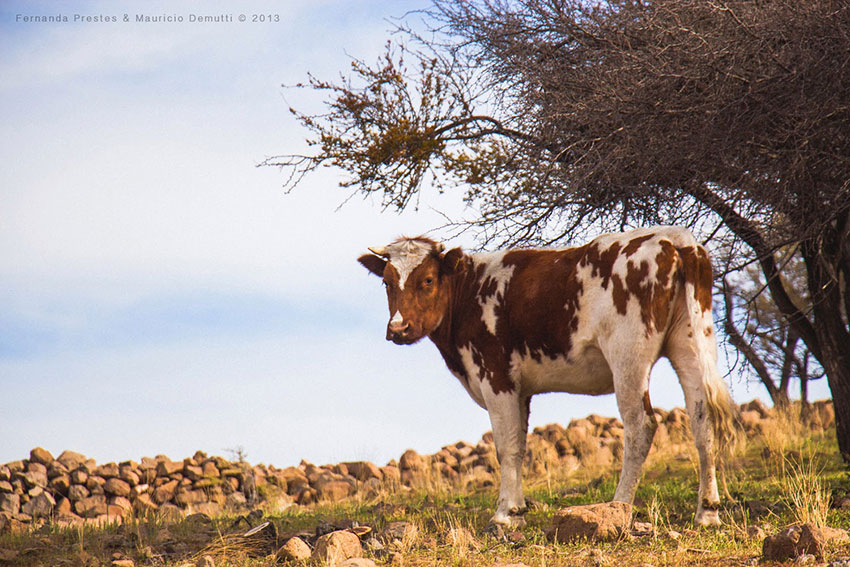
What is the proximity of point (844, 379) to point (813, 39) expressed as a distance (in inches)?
200

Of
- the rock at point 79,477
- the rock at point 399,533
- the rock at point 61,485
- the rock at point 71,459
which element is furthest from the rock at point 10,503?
the rock at point 399,533

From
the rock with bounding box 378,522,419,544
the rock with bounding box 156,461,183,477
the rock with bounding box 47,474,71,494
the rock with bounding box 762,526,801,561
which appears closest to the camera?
the rock with bounding box 762,526,801,561

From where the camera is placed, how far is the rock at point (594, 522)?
273 inches

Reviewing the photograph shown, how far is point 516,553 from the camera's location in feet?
22.5

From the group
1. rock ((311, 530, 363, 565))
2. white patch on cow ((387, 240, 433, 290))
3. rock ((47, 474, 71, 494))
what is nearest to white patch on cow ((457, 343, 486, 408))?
white patch on cow ((387, 240, 433, 290))

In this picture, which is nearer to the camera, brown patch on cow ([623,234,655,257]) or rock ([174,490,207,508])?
brown patch on cow ([623,234,655,257])

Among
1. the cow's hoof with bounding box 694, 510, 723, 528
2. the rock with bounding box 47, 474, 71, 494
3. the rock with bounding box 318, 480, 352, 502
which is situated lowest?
the cow's hoof with bounding box 694, 510, 723, 528

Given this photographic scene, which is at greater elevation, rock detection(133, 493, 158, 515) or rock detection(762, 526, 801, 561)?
rock detection(133, 493, 158, 515)

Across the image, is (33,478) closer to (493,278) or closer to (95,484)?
(95,484)

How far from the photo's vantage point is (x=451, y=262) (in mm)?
9141

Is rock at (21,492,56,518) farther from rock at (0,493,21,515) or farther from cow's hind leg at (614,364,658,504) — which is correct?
cow's hind leg at (614,364,658,504)

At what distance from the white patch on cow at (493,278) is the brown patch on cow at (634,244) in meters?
1.32

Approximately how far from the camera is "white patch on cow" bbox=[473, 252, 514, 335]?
350 inches

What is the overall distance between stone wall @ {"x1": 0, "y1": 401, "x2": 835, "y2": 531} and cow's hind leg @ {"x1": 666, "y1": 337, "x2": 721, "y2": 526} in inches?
251
